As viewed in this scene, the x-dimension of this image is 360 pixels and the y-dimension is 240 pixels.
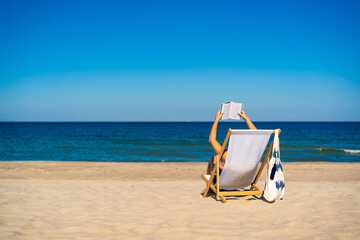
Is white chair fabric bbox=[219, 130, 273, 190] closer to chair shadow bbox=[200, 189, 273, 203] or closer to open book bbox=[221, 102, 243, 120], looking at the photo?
chair shadow bbox=[200, 189, 273, 203]

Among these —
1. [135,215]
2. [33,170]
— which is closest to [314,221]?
[135,215]

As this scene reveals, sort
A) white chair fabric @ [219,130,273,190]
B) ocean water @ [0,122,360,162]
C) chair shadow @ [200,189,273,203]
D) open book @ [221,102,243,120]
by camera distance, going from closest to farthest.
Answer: white chair fabric @ [219,130,273,190]
open book @ [221,102,243,120]
chair shadow @ [200,189,273,203]
ocean water @ [0,122,360,162]

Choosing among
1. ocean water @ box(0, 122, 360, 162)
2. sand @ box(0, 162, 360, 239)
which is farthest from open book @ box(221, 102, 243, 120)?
ocean water @ box(0, 122, 360, 162)

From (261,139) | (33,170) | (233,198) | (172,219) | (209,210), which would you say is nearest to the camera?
A: (172,219)

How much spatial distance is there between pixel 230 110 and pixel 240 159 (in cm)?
79

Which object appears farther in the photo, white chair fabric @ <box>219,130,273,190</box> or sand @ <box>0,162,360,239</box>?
white chair fabric @ <box>219,130,273,190</box>

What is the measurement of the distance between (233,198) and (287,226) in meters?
1.69

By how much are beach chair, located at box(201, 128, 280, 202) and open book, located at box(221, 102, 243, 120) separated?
46 centimetres

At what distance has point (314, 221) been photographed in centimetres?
389

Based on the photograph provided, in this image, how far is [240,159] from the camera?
4.88m

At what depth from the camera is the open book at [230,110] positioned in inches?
195

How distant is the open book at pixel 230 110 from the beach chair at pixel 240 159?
458 millimetres

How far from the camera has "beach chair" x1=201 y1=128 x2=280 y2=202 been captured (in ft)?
15.2

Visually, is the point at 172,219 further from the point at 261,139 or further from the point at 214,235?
the point at 261,139
